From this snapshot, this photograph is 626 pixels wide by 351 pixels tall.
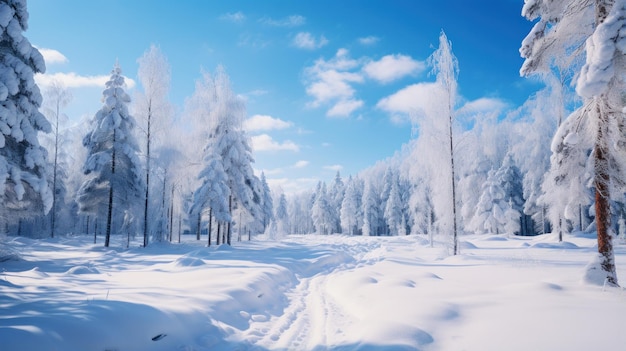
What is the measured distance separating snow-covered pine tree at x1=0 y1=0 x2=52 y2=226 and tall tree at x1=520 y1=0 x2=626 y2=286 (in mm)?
17716

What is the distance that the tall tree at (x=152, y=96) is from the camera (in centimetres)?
2406

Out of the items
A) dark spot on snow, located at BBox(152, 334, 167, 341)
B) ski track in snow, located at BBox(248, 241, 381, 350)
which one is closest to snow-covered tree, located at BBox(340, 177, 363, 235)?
ski track in snow, located at BBox(248, 241, 381, 350)

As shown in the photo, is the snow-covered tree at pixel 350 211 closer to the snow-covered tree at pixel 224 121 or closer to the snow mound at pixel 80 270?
the snow-covered tree at pixel 224 121

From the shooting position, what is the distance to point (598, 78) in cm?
603

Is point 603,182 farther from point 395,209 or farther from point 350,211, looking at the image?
point 350,211

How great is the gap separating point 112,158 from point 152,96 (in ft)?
18.7

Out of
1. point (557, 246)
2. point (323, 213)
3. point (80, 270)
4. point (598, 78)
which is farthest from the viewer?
point (323, 213)

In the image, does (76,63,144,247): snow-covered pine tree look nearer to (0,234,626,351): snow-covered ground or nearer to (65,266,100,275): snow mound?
(65,266,100,275): snow mound

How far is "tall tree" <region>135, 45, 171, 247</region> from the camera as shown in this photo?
24.1m

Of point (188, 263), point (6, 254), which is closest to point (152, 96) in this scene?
point (6, 254)

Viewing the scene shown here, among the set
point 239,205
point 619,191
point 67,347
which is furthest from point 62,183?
point 619,191

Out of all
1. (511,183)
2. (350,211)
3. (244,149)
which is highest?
(244,149)

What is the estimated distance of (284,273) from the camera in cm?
1262

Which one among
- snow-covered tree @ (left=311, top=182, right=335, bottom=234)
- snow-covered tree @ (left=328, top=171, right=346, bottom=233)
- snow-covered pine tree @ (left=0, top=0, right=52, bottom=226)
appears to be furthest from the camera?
snow-covered tree @ (left=328, top=171, right=346, bottom=233)
